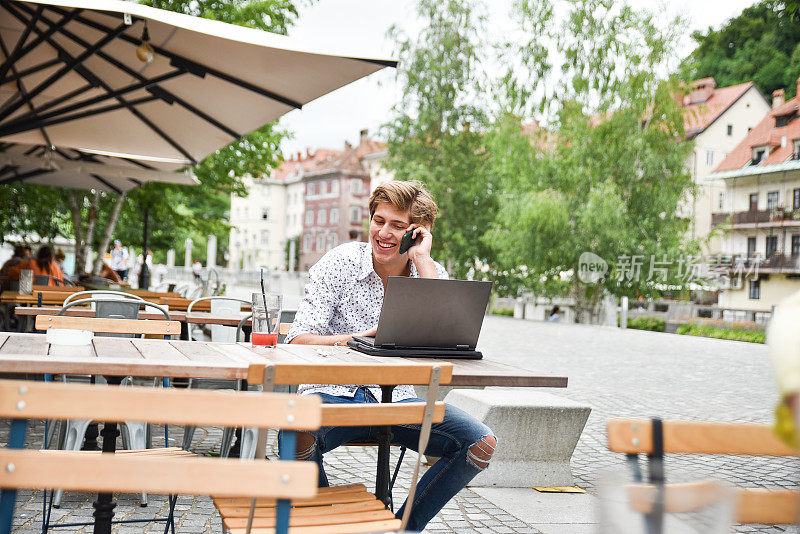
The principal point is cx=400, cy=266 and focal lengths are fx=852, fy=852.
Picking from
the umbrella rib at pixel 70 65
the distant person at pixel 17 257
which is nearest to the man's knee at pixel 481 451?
the umbrella rib at pixel 70 65

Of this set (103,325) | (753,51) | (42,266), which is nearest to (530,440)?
(103,325)

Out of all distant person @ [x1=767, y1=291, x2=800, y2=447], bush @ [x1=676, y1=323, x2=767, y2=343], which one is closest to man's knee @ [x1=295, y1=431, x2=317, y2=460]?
distant person @ [x1=767, y1=291, x2=800, y2=447]

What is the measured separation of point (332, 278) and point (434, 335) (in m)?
0.64

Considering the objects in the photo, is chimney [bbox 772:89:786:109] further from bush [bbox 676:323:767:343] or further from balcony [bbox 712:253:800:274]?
bush [bbox 676:323:767:343]

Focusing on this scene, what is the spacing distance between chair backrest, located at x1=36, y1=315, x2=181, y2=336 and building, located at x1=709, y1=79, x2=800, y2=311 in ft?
155

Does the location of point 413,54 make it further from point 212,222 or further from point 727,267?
point 727,267

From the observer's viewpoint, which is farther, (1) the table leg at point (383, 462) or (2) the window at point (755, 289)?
(2) the window at point (755, 289)

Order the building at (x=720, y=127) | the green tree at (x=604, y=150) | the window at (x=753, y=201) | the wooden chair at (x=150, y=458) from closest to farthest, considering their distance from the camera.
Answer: the wooden chair at (x=150, y=458) < the green tree at (x=604, y=150) < the window at (x=753, y=201) < the building at (x=720, y=127)

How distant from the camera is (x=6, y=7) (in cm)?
651

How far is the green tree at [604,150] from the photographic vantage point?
29.8m

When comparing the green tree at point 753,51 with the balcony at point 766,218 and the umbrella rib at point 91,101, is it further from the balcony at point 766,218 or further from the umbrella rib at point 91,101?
the umbrella rib at point 91,101

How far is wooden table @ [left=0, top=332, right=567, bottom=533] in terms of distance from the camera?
2.52 meters

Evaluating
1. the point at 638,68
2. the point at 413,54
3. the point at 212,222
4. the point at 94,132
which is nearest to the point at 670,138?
the point at 638,68

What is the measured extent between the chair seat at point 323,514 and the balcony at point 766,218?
156ft
